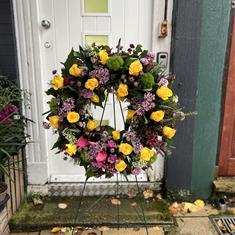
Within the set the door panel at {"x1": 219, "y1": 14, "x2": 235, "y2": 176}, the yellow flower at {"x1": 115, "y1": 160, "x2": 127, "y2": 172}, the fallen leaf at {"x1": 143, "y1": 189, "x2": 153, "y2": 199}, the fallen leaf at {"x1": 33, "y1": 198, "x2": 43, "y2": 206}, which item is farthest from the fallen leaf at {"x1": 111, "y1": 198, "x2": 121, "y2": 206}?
the yellow flower at {"x1": 115, "y1": 160, "x2": 127, "y2": 172}

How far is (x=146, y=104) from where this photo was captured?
6.68ft

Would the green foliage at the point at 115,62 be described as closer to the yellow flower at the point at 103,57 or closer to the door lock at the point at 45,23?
the yellow flower at the point at 103,57

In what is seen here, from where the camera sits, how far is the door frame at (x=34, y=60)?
288cm

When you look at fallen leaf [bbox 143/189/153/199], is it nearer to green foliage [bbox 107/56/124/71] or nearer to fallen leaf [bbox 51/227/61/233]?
fallen leaf [bbox 51/227/61/233]

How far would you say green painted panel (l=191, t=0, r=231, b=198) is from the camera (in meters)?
2.88

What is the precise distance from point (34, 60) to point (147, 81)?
1.40 metres

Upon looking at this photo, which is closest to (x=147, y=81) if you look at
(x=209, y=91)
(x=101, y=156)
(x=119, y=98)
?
(x=119, y=98)

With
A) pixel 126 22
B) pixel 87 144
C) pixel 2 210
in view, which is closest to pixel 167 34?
pixel 126 22

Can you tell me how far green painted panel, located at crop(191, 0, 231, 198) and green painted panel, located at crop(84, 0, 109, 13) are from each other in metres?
0.90

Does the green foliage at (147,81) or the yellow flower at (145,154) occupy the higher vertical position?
the green foliage at (147,81)

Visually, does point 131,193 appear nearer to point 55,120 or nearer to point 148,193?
point 148,193

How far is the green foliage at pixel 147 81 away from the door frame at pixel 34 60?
42.9 inches

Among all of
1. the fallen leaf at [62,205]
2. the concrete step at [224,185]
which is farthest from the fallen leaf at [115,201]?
the concrete step at [224,185]

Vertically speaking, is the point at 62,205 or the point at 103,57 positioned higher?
the point at 103,57
